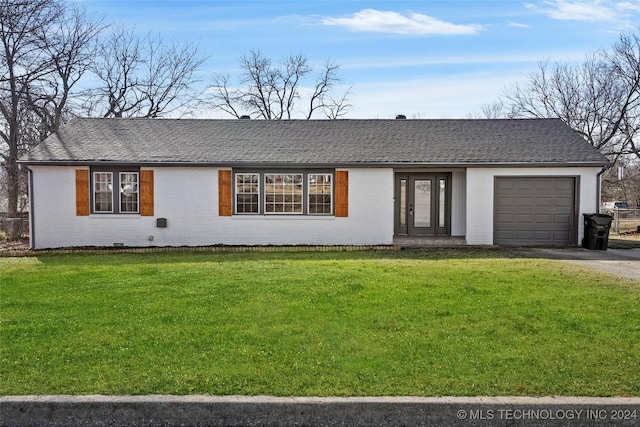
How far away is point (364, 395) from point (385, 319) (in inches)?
86.3

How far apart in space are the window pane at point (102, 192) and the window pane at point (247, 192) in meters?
3.67

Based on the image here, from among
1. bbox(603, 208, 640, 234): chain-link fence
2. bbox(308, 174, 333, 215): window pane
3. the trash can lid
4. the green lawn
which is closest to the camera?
the green lawn

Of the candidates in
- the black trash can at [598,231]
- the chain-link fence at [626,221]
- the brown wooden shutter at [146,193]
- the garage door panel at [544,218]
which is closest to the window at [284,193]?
the brown wooden shutter at [146,193]

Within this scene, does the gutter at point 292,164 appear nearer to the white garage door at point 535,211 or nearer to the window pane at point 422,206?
the white garage door at point 535,211

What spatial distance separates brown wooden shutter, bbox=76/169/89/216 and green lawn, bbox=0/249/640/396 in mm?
6011

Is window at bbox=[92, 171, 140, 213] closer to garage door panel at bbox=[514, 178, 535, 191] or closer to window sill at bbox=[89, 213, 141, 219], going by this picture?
window sill at bbox=[89, 213, 141, 219]

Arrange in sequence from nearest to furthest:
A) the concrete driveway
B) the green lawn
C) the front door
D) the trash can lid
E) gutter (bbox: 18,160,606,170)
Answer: the green lawn, the concrete driveway, the trash can lid, gutter (bbox: 18,160,606,170), the front door

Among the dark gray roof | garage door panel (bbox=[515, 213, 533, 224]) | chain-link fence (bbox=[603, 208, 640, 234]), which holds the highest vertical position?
the dark gray roof

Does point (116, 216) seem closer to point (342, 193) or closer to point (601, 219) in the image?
point (342, 193)

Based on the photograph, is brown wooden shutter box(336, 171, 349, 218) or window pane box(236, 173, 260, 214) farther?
window pane box(236, 173, 260, 214)

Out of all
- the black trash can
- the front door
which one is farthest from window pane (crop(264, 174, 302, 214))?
the black trash can

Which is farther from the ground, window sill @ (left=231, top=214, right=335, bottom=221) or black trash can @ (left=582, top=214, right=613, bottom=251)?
window sill @ (left=231, top=214, right=335, bottom=221)

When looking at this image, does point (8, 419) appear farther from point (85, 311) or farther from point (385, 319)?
point (385, 319)

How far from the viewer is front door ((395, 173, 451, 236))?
1645cm
